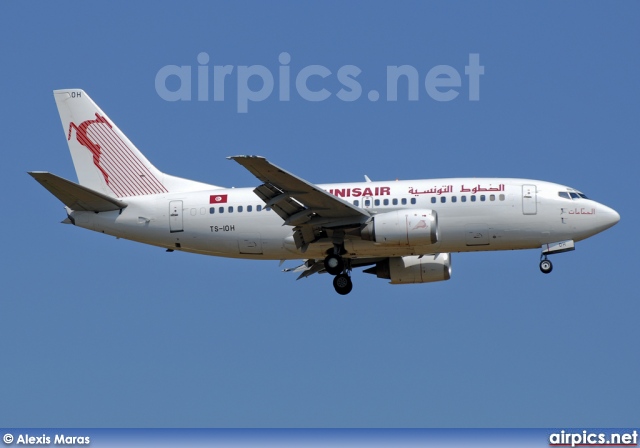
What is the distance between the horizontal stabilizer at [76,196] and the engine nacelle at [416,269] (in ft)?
37.7

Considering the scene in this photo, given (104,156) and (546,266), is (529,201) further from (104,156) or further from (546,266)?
(104,156)

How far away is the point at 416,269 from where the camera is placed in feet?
215

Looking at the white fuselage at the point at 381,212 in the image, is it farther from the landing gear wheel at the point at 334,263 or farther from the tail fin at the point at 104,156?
the tail fin at the point at 104,156

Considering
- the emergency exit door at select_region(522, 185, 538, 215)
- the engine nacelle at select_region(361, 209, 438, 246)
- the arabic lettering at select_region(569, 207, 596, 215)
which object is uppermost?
the emergency exit door at select_region(522, 185, 538, 215)

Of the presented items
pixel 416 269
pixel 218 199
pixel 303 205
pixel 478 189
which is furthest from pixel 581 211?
pixel 218 199

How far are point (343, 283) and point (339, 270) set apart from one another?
735mm

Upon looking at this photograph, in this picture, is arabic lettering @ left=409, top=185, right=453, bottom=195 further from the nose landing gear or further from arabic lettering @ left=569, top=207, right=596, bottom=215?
arabic lettering @ left=569, top=207, right=596, bottom=215

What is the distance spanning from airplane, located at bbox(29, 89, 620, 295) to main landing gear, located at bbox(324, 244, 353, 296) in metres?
0.04

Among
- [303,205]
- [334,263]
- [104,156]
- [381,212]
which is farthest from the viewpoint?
[104,156]

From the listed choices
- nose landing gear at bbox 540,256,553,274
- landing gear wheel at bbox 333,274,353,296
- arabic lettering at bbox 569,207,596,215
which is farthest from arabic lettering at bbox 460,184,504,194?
landing gear wheel at bbox 333,274,353,296

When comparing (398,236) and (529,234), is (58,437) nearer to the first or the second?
(398,236)

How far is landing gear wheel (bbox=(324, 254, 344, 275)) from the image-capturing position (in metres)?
61.8

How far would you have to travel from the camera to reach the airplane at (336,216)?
60.0 m

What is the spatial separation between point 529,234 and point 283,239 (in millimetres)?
9828
